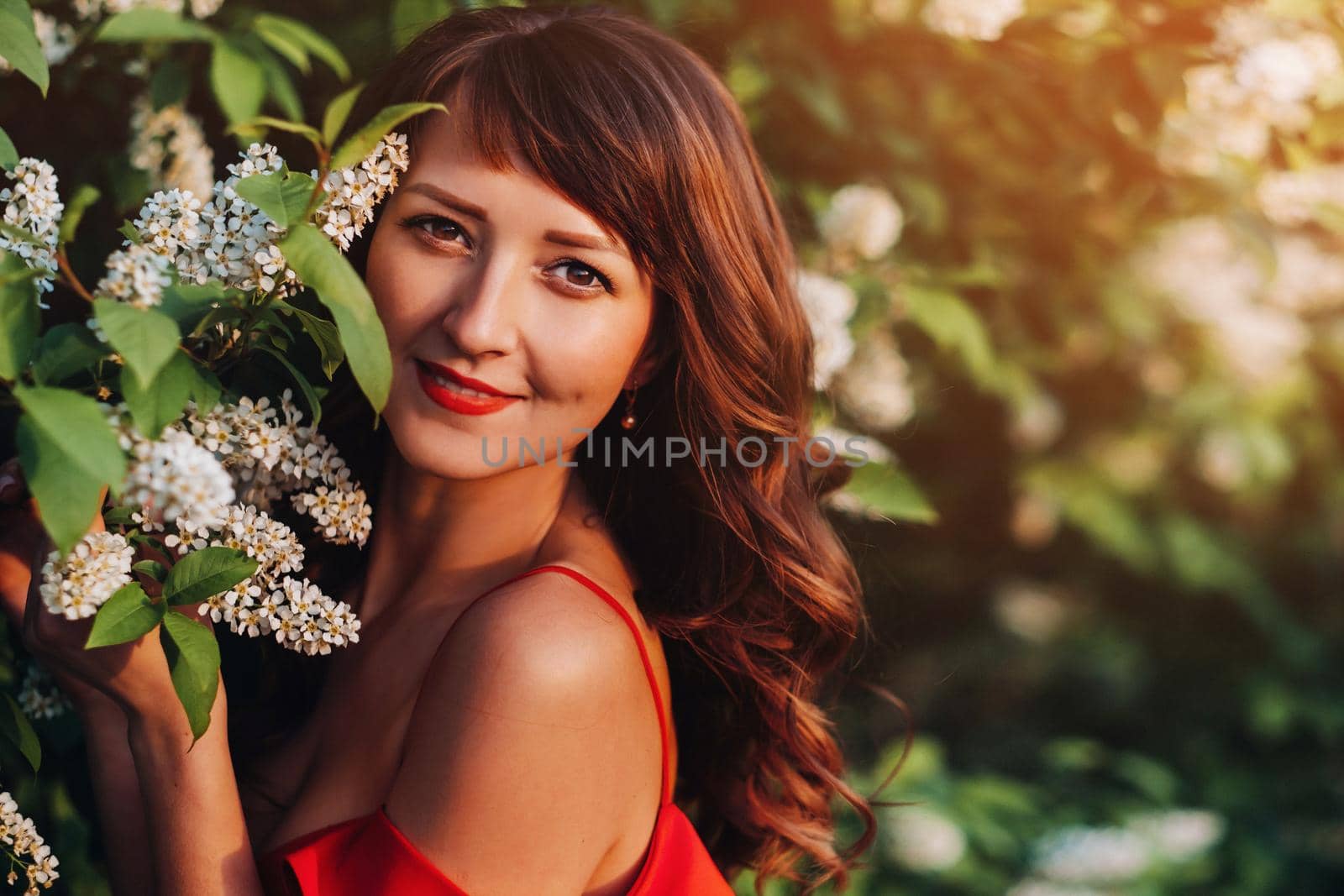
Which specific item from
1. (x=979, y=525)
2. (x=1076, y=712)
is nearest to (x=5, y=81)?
(x=979, y=525)

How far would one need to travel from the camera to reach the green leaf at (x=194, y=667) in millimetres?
1082

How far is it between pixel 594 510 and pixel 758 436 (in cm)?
27

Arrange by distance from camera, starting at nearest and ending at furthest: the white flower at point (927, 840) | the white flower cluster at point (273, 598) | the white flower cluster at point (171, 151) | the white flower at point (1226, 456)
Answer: the white flower cluster at point (273, 598)
the white flower cluster at point (171, 151)
the white flower at point (927, 840)
the white flower at point (1226, 456)

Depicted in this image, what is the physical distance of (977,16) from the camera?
2252mm

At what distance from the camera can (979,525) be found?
3992mm

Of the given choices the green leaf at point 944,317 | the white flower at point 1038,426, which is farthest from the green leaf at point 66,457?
the white flower at point 1038,426

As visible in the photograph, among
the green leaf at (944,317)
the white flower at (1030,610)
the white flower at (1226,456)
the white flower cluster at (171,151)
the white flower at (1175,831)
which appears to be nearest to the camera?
the white flower cluster at (171,151)

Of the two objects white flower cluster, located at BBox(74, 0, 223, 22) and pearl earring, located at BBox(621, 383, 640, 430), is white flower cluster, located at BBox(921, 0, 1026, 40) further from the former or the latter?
white flower cluster, located at BBox(74, 0, 223, 22)

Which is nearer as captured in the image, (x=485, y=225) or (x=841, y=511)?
(x=485, y=225)

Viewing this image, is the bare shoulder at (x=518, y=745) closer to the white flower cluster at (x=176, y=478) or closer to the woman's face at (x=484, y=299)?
the woman's face at (x=484, y=299)

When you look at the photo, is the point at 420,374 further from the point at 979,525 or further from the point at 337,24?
the point at 979,525

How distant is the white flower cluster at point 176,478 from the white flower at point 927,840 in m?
2.28

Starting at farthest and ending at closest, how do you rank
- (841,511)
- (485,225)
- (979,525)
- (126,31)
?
(979,525)
(841,511)
(485,225)
(126,31)

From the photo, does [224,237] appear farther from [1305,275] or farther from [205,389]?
[1305,275]
